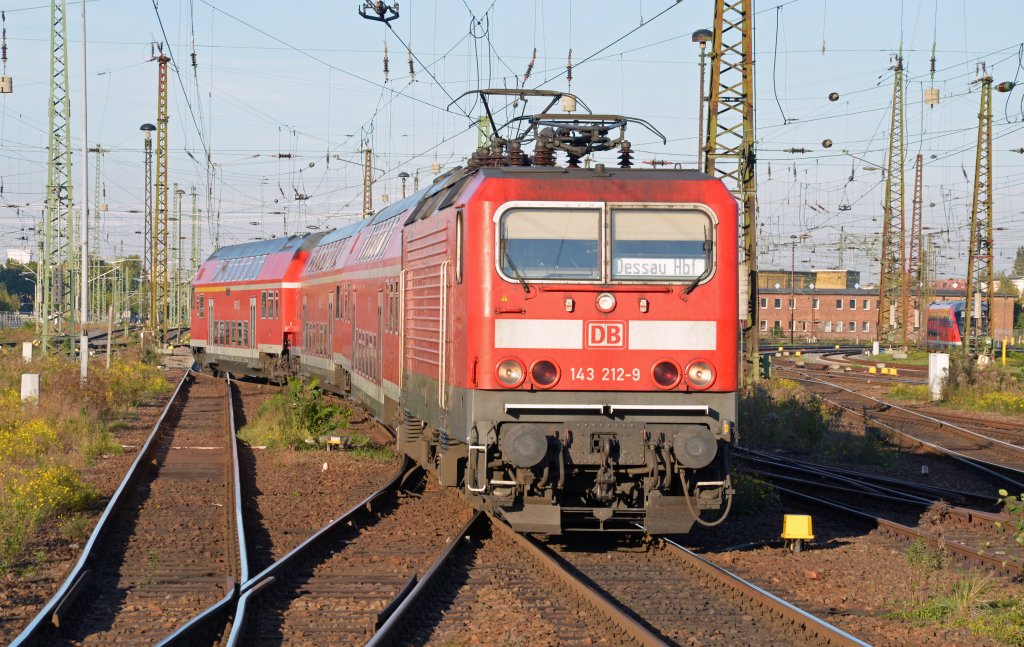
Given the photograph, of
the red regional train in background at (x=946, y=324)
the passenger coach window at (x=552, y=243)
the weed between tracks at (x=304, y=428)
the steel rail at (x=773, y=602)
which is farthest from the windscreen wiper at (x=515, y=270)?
the red regional train in background at (x=946, y=324)

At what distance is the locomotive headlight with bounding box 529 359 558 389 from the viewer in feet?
32.1

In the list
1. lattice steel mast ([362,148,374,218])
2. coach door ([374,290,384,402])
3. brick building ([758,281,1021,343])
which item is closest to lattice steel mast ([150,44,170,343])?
lattice steel mast ([362,148,374,218])

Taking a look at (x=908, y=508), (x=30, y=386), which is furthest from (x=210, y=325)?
(x=908, y=508)

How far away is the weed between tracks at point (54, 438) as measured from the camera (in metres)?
11.0

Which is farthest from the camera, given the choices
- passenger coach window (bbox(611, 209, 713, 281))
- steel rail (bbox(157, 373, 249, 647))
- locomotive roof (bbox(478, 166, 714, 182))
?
locomotive roof (bbox(478, 166, 714, 182))

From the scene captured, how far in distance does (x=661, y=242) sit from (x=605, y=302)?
72 cm

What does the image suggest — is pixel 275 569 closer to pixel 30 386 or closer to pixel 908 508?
pixel 908 508

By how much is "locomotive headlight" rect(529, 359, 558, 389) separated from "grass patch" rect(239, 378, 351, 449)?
9044 mm

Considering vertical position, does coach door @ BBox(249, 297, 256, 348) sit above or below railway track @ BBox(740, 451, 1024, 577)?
above

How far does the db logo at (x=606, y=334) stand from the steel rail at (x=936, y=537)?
3.16m

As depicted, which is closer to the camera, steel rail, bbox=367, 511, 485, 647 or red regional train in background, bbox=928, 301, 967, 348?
steel rail, bbox=367, 511, 485, 647

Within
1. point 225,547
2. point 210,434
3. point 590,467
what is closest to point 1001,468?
point 590,467

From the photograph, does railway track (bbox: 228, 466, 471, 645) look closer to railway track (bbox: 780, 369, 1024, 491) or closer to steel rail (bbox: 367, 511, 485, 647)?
steel rail (bbox: 367, 511, 485, 647)

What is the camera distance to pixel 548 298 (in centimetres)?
985
